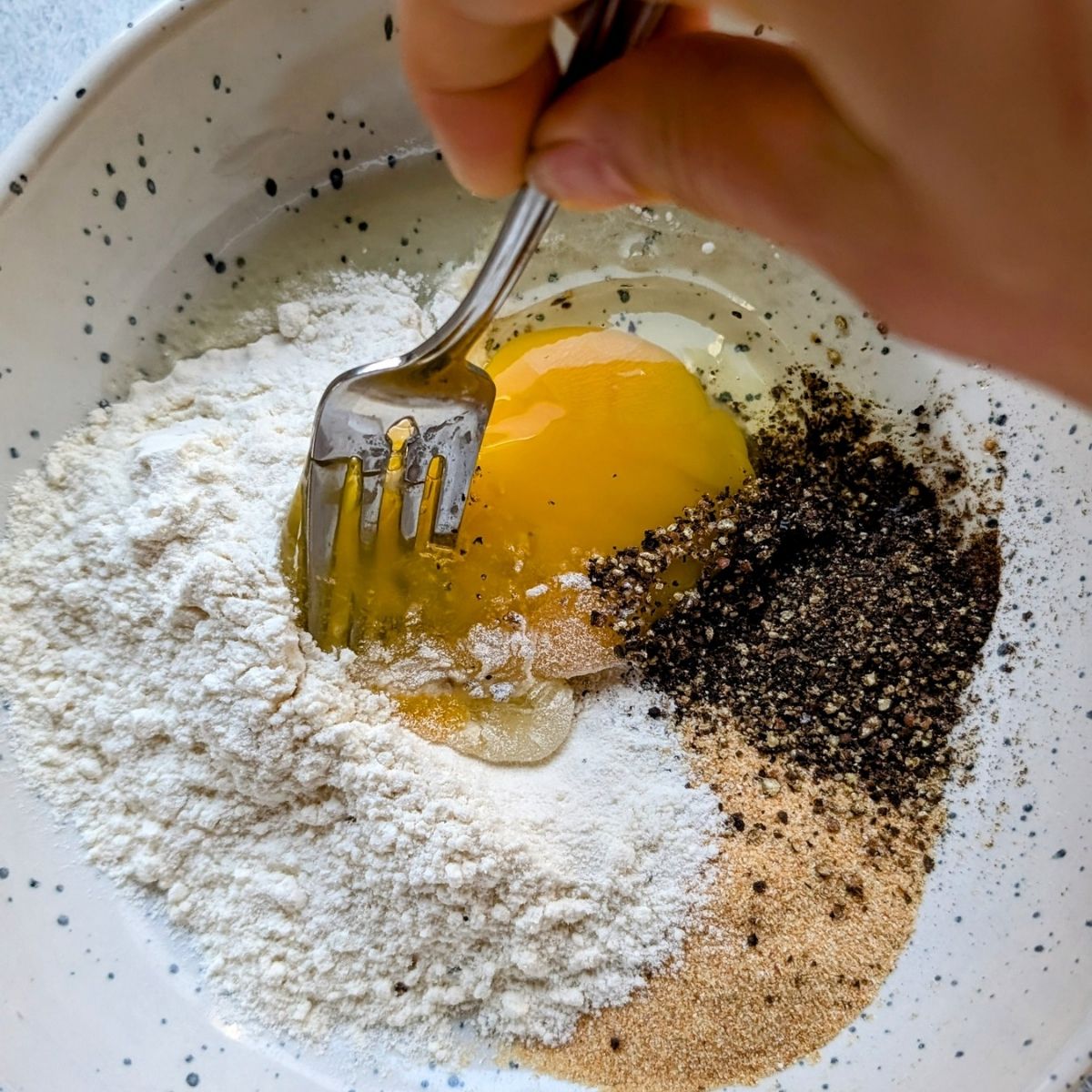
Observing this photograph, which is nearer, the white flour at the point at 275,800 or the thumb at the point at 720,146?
the thumb at the point at 720,146

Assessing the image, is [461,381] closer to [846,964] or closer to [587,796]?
[587,796]

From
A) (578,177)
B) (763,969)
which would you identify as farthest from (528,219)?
(763,969)

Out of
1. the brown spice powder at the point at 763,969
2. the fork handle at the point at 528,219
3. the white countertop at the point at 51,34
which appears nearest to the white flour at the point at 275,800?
the brown spice powder at the point at 763,969

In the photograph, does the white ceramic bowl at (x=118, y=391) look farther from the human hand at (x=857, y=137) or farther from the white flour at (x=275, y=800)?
the human hand at (x=857, y=137)

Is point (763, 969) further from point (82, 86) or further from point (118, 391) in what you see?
point (82, 86)

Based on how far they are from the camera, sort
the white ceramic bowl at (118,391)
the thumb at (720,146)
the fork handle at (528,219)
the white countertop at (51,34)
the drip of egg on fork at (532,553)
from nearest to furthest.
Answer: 1. the thumb at (720,146)
2. the fork handle at (528,219)
3. the white ceramic bowl at (118,391)
4. the drip of egg on fork at (532,553)
5. the white countertop at (51,34)

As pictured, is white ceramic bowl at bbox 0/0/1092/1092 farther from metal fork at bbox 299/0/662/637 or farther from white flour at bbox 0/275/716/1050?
metal fork at bbox 299/0/662/637

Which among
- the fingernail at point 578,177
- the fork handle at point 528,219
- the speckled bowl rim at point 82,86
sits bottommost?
the fingernail at point 578,177
